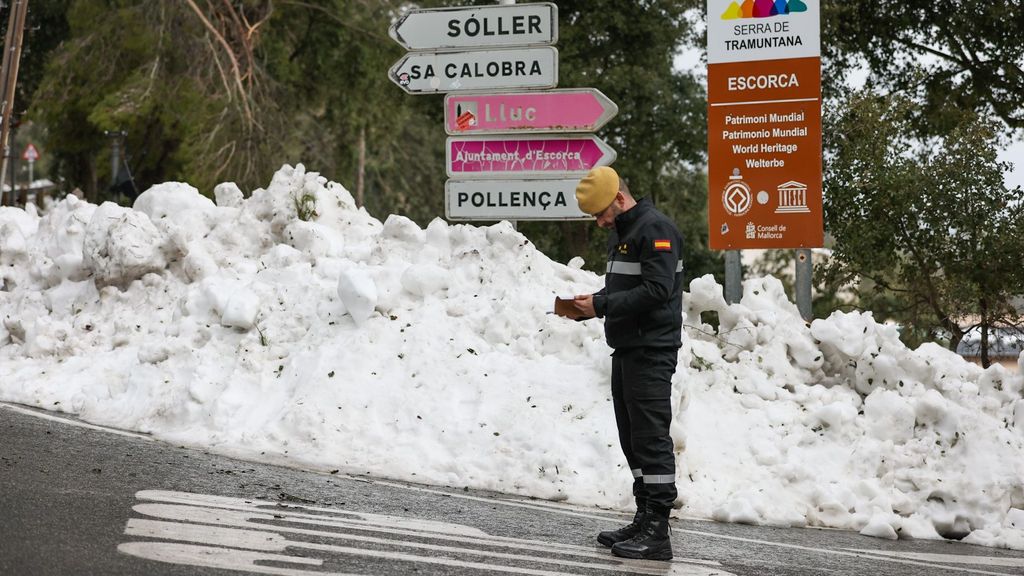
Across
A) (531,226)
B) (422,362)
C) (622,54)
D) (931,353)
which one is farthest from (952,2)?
(422,362)

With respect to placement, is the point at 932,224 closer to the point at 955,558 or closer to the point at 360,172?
the point at 955,558

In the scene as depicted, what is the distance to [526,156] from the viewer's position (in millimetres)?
10258

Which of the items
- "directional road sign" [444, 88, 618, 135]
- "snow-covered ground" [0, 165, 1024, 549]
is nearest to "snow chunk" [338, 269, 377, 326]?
"snow-covered ground" [0, 165, 1024, 549]

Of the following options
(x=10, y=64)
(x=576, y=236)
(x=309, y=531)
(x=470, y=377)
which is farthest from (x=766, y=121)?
(x=576, y=236)

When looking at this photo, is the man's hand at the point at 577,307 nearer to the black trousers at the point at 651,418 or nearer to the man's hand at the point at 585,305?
the man's hand at the point at 585,305

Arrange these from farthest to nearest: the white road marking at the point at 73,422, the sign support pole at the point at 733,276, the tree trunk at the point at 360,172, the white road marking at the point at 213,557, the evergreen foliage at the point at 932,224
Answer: the tree trunk at the point at 360,172 < the evergreen foliage at the point at 932,224 < the sign support pole at the point at 733,276 < the white road marking at the point at 73,422 < the white road marking at the point at 213,557

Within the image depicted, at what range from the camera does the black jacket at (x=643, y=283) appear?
232 inches

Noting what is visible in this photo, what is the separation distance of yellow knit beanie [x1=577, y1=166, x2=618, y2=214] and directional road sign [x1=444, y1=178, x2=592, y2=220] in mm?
3873

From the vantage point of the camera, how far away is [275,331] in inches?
358

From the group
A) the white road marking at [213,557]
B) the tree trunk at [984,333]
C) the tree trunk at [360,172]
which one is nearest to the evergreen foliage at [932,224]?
the tree trunk at [984,333]

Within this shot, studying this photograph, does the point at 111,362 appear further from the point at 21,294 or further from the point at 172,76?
the point at 172,76

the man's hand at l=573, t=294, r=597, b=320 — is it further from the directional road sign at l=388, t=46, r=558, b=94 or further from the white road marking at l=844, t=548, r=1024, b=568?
the directional road sign at l=388, t=46, r=558, b=94

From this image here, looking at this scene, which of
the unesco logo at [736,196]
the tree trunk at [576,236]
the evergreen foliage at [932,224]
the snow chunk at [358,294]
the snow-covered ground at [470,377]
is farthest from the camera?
the tree trunk at [576,236]

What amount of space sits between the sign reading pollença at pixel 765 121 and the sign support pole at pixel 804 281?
15cm
